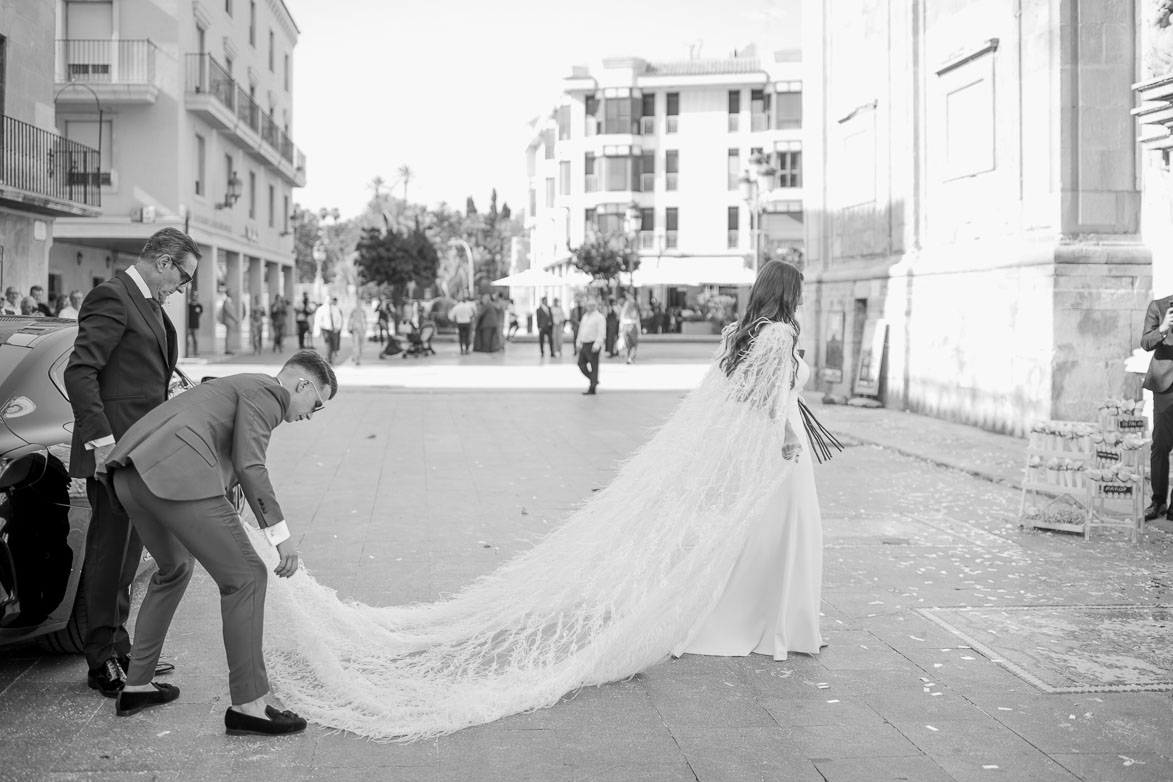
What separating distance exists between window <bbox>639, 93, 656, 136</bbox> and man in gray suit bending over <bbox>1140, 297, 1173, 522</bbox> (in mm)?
60639

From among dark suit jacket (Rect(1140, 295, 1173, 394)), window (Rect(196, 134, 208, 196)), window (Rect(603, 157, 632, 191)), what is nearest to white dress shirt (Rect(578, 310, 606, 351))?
dark suit jacket (Rect(1140, 295, 1173, 394))

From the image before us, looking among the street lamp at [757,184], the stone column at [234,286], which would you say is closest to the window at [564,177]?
Answer: the stone column at [234,286]

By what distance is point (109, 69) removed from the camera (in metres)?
30.5

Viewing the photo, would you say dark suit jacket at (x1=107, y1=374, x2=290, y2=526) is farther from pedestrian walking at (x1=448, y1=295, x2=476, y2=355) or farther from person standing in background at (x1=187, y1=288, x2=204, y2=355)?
pedestrian walking at (x1=448, y1=295, x2=476, y2=355)

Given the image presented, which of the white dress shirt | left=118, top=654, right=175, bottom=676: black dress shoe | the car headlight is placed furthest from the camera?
the white dress shirt

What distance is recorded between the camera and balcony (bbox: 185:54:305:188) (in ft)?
105

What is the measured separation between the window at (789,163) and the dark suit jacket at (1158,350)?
188 ft

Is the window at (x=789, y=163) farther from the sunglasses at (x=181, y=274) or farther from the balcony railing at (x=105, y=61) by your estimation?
the sunglasses at (x=181, y=274)

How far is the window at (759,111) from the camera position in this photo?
66.8m

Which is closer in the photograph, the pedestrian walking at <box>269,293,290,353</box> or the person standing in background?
the person standing in background

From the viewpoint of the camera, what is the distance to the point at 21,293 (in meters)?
20.6

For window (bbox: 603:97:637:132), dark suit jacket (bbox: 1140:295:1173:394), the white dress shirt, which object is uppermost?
window (bbox: 603:97:637:132)

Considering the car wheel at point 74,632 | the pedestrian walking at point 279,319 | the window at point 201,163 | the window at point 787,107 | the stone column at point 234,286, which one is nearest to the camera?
the car wheel at point 74,632

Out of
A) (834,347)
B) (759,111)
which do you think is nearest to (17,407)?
(834,347)
